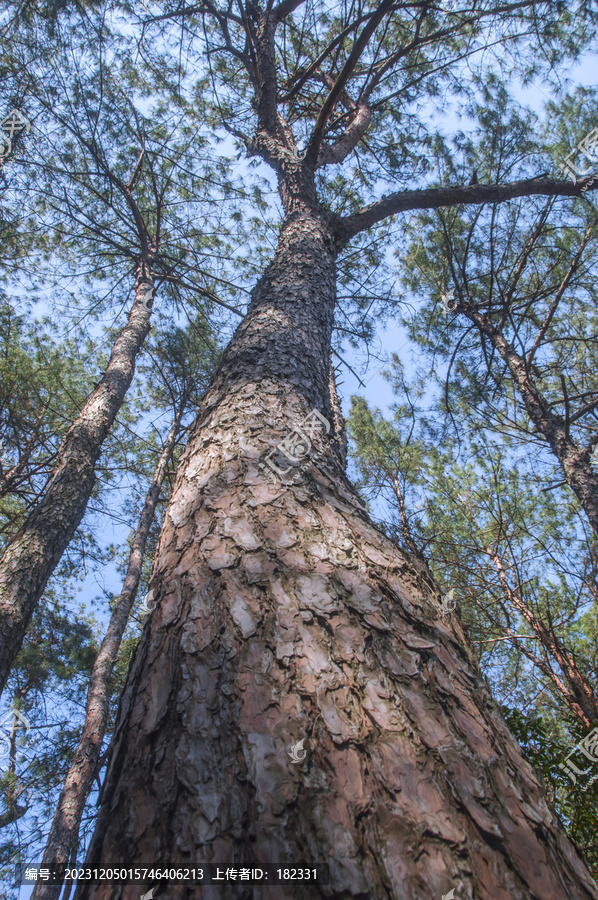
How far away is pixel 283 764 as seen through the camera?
2.15 ft

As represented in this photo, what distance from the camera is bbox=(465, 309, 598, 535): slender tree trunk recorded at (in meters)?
4.32

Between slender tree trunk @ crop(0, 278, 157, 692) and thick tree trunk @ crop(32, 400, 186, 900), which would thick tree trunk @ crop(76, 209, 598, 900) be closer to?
slender tree trunk @ crop(0, 278, 157, 692)

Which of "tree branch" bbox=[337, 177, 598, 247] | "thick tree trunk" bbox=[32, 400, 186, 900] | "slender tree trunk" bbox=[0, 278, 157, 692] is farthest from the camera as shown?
"thick tree trunk" bbox=[32, 400, 186, 900]

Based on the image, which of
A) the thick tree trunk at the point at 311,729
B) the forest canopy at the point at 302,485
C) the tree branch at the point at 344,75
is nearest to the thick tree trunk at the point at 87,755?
the forest canopy at the point at 302,485

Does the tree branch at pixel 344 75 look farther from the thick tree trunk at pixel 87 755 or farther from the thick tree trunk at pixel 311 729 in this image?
the thick tree trunk at pixel 87 755

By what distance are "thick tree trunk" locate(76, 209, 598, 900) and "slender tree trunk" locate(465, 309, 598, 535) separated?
4.00 meters

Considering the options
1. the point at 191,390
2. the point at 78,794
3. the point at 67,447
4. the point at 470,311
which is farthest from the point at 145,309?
the point at 78,794

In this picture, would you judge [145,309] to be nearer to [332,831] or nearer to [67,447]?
[67,447]

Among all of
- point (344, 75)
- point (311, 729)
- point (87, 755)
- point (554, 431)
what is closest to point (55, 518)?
point (87, 755)

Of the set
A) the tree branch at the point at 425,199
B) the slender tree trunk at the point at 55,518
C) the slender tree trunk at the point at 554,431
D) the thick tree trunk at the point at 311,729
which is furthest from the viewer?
the slender tree trunk at the point at 554,431

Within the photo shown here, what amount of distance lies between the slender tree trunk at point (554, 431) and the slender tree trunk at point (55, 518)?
174 inches

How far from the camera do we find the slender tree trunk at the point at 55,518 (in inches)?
123

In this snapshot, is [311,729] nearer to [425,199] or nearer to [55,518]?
[55,518]

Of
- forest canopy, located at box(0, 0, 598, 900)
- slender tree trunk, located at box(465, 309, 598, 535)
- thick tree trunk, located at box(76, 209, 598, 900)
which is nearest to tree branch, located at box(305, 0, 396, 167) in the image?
forest canopy, located at box(0, 0, 598, 900)
